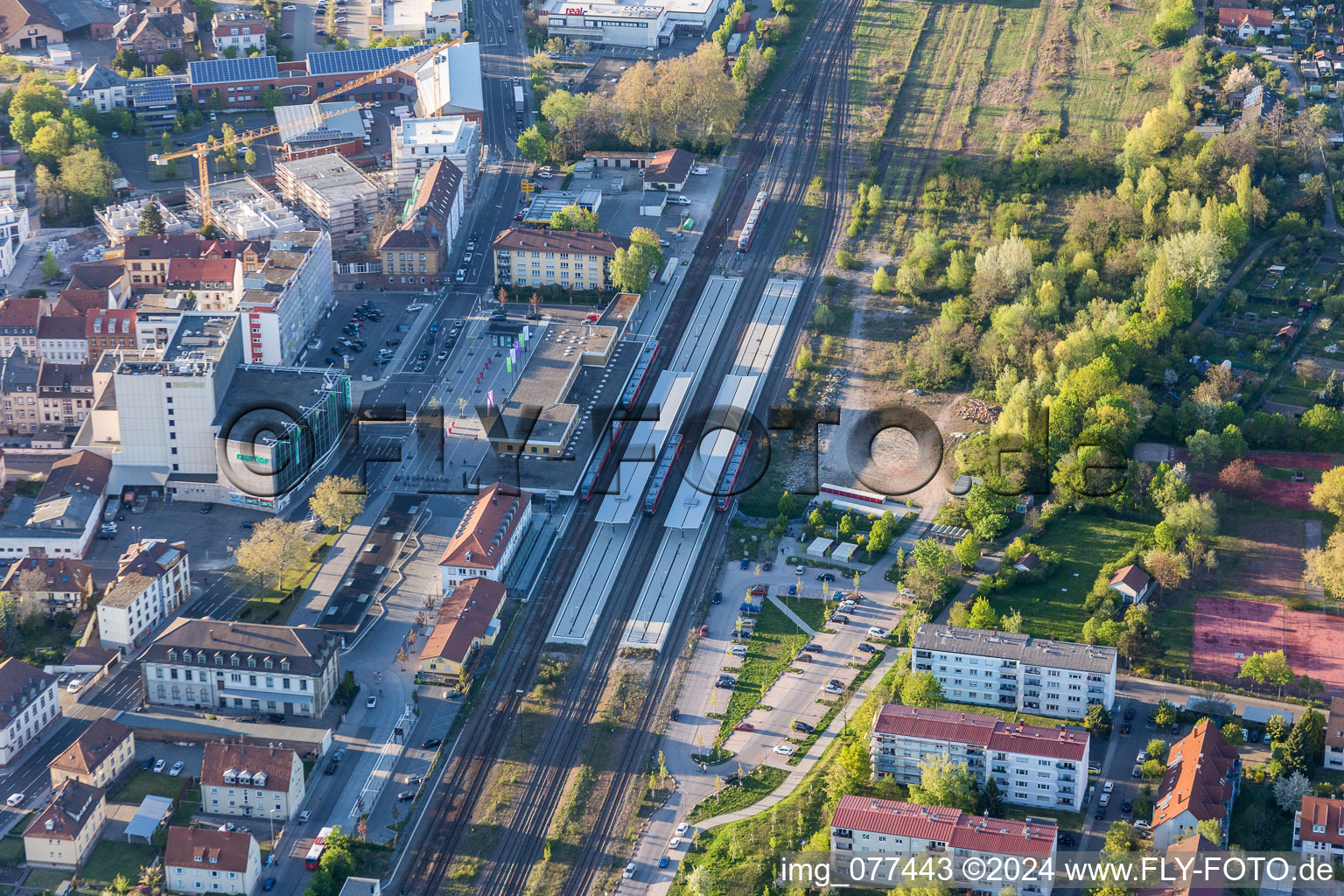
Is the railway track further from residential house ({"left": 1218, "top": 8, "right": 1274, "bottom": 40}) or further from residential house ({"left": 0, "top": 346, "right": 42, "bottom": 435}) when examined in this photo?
residential house ({"left": 1218, "top": 8, "right": 1274, "bottom": 40})

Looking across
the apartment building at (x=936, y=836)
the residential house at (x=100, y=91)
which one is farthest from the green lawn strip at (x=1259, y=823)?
the residential house at (x=100, y=91)

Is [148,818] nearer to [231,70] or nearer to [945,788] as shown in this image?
[945,788]

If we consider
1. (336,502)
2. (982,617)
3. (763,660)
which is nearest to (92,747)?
(336,502)

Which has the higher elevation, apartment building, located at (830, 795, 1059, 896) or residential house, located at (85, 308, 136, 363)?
residential house, located at (85, 308, 136, 363)

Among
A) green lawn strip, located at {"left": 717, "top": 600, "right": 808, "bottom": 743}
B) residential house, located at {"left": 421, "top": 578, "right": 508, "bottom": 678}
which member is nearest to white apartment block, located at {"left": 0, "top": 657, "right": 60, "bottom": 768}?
residential house, located at {"left": 421, "top": 578, "right": 508, "bottom": 678}

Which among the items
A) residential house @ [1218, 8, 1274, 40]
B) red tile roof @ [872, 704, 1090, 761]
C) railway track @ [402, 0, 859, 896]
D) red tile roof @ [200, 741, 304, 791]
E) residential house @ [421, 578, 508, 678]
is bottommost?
railway track @ [402, 0, 859, 896]

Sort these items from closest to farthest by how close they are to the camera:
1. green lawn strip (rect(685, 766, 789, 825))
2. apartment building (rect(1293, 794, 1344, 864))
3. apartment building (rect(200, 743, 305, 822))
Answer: apartment building (rect(1293, 794, 1344, 864)) < apartment building (rect(200, 743, 305, 822)) < green lawn strip (rect(685, 766, 789, 825))

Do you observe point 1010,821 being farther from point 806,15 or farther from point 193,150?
point 806,15
